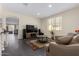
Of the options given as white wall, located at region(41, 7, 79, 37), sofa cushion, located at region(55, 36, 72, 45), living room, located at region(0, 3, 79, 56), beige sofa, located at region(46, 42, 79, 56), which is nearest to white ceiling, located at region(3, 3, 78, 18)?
living room, located at region(0, 3, 79, 56)

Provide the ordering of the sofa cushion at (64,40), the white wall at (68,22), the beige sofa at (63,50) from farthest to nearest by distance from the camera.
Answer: the sofa cushion at (64,40) < the white wall at (68,22) < the beige sofa at (63,50)

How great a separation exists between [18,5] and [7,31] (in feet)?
1.85

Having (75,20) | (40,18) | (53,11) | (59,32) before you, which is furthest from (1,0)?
(75,20)

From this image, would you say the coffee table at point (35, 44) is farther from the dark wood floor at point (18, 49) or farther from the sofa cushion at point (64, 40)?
the sofa cushion at point (64, 40)

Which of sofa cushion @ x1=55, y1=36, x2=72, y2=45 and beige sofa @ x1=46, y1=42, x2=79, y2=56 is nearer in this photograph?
beige sofa @ x1=46, y1=42, x2=79, y2=56

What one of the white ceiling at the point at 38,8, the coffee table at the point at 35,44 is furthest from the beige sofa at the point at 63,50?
the white ceiling at the point at 38,8

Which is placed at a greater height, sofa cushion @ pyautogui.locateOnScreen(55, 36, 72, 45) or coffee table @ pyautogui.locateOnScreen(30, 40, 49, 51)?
sofa cushion @ pyautogui.locateOnScreen(55, 36, 72, 45)

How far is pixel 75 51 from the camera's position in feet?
7.05

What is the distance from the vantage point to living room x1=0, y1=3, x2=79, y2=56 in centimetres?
226

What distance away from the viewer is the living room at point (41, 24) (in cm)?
226

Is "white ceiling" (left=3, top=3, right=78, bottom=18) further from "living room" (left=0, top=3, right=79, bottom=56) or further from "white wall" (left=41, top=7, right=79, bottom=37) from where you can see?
"white wall" (left=41, top=7, right=79, bottom=37)

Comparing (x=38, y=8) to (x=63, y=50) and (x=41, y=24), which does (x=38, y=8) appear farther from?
(x=63, y=50)

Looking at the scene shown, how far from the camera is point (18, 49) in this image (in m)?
2.37

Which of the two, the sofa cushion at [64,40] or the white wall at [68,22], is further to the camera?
the sofa cushion at [64,40]
